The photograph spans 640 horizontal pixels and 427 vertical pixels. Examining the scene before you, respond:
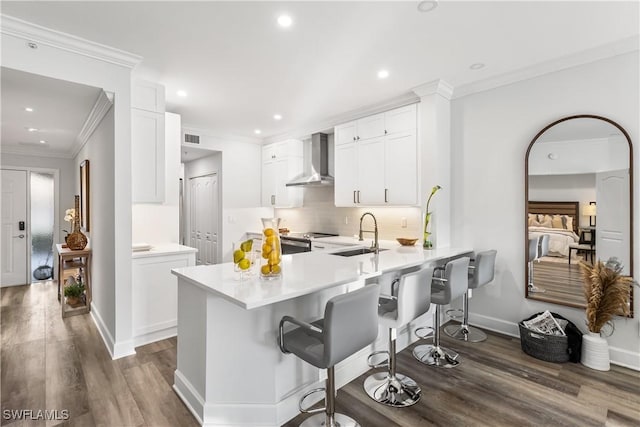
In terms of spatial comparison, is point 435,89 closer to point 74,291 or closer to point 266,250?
point 266,250

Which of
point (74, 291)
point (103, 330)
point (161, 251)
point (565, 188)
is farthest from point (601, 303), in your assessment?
point (74, 291)

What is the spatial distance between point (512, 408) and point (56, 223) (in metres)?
7.56

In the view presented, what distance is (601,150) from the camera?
282cm

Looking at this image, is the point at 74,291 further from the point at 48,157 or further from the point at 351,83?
the point at 351,83

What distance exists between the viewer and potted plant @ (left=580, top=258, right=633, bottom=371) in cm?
259

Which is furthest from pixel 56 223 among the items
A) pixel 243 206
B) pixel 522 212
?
pixel 522 212

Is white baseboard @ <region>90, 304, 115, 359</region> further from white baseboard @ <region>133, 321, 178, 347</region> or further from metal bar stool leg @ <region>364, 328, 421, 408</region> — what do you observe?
metal bar stool leg @ <region>364, 328, 421, 408</region>

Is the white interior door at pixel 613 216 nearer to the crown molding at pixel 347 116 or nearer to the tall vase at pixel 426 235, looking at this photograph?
the tall vase at pixel 426 235

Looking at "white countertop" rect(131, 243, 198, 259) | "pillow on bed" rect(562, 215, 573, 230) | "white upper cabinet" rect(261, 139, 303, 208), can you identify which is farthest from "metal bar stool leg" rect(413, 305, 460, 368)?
"white upper cabinet" rect(261, 139, 303, 208)

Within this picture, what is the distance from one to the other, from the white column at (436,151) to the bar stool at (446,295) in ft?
2.75

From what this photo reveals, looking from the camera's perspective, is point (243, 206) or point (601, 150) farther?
point (243, 206)

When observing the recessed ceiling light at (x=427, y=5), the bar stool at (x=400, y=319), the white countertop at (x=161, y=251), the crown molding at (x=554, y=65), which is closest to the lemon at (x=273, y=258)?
the bar stool at (x=400, y=319)

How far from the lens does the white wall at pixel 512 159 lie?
8.86ft

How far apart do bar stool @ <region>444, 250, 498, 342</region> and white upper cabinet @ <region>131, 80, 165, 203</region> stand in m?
3.31
